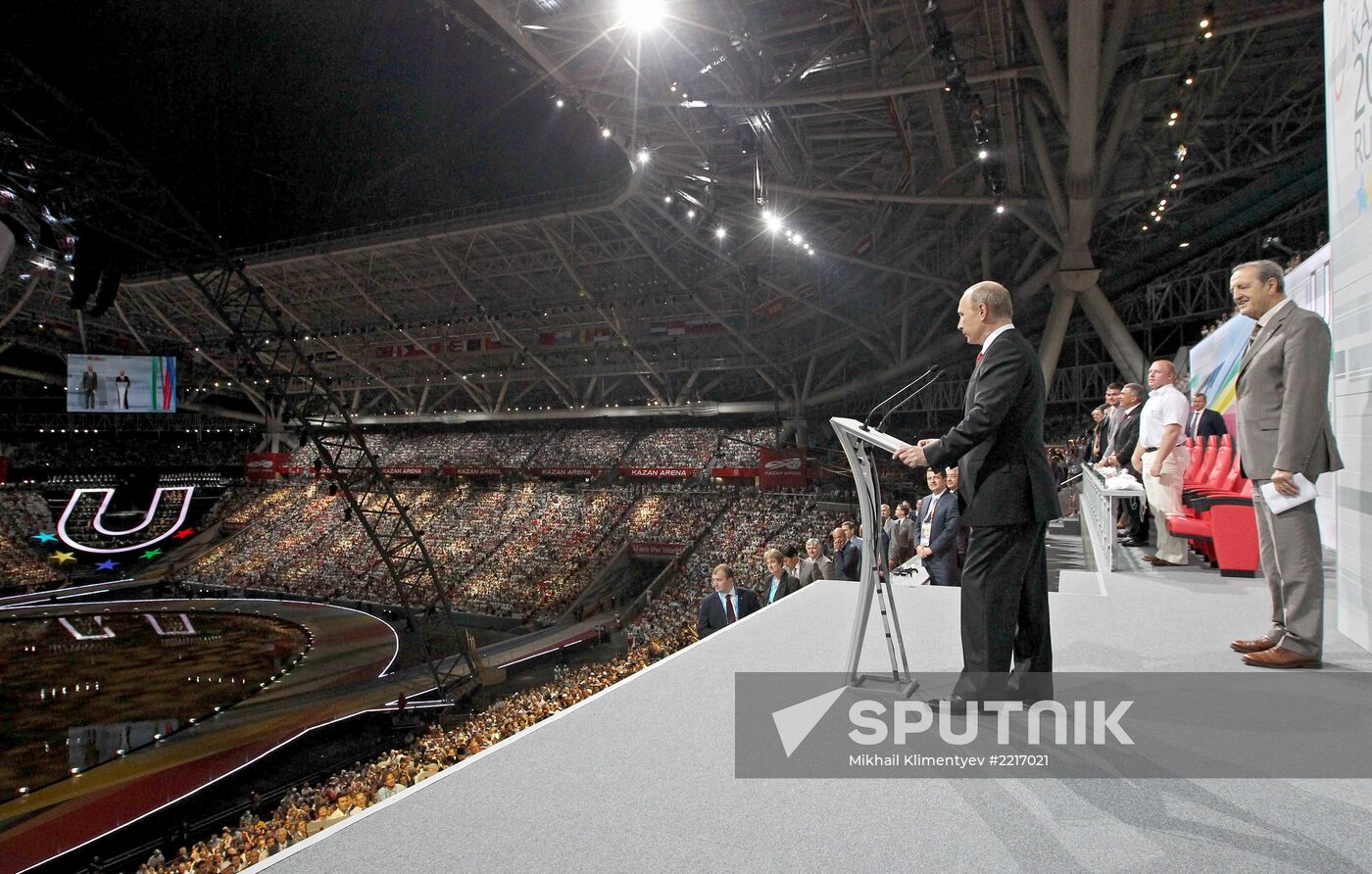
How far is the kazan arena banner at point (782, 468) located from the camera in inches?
1128

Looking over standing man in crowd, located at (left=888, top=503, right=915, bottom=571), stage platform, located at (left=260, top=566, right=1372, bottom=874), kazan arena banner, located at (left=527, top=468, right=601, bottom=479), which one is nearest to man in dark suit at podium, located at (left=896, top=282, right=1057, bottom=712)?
stage platform, located at (left=260, top=566, right=1372, bottom=874)

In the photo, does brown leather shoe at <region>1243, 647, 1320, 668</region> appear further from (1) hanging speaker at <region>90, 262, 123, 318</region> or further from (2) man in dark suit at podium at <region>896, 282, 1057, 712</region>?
(1) hanging speaker at <region>90, 262, 123, 318</region>

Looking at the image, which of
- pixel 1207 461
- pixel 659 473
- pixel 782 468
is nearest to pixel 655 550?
pixel 782 468

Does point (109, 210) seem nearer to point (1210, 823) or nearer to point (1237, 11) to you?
point (1210, 823)

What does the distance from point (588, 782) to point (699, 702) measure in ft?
2.57

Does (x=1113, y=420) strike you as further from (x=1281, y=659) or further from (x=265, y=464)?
(x=265, y=464)

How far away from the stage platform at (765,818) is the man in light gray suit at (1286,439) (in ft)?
3.56

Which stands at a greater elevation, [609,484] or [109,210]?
[109,210]

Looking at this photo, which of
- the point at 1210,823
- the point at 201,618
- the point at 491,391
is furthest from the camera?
the point at 491,391

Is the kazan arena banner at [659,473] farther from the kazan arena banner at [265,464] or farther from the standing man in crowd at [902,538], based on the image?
the kazan arena banner at [265,464]

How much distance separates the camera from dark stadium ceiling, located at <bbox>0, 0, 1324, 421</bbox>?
11719 millimetres

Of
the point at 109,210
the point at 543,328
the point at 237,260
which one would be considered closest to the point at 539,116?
the point at 237,260

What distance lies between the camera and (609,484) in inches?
1324

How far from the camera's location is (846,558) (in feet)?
22.8
